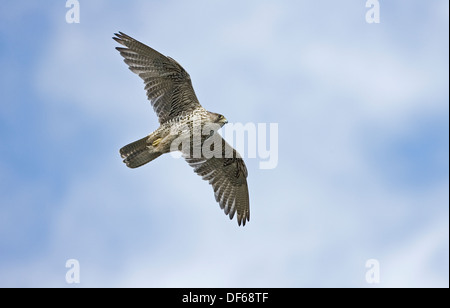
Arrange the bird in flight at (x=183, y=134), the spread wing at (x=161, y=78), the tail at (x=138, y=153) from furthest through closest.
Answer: the spread wing at (x=161, y=78), the bird in flight at (x=183, y=134), the tail at (x=138, y=153)

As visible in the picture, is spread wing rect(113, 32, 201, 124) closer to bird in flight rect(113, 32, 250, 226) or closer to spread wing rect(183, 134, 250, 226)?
bird in flight rect(113, 32, 250, 226)

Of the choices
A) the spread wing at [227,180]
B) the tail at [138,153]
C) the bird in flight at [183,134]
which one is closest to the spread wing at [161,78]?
the bird in flight at [183,134]

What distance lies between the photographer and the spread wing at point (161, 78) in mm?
14492

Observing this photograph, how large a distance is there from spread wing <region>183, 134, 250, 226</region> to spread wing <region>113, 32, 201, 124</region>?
1.53 metres

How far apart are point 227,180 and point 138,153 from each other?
2.84 metres

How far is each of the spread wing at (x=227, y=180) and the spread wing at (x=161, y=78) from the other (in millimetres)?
1527

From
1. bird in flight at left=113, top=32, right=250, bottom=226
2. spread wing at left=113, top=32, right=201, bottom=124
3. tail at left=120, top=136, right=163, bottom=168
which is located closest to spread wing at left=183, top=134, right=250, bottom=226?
bird in flight at left=113, top=32, right=250, bottom=226

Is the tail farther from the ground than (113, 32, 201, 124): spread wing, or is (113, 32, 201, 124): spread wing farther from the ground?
(113, 32, 201, 124): spread wing

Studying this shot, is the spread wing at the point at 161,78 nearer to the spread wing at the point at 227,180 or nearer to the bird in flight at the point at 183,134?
the bird in flight at the point at 183,134

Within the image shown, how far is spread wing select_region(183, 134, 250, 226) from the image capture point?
15.7m
